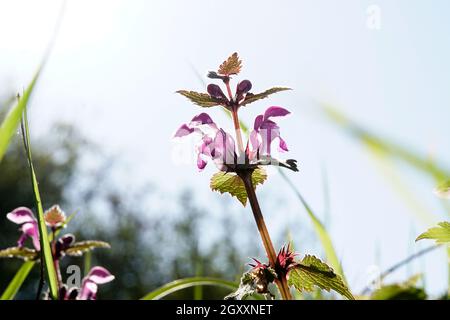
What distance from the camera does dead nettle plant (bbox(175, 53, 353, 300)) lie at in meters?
0.63

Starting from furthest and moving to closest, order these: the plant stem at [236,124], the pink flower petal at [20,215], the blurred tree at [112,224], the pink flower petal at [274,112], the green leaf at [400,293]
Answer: the blurred tree at [112,224], the pink flower petal at [20,215], the green leaf at [400,293], the pink flower petal at [274,112], the plant stem at [236,124]

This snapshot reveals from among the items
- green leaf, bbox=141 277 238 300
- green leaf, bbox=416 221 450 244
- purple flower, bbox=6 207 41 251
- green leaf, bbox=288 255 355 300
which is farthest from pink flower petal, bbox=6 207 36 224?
green leaf, bbox=416 221 450 244

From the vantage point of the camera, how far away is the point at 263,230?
2.00ft

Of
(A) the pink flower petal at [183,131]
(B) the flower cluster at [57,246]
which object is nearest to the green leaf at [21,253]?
(B) the flower cluster at [57,246]

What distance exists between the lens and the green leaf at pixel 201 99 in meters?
0.71

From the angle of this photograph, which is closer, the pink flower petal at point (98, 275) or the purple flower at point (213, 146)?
the purple flower at point (213, 146)

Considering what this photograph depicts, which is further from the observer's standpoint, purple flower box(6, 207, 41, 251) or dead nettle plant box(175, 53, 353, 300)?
purple flower box(6, 207, 41, 251)

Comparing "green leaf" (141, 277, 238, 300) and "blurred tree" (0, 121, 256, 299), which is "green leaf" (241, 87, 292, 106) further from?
"blurred tree" (0, 121, 256, 299)

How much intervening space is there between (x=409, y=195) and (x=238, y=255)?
53.5 feet

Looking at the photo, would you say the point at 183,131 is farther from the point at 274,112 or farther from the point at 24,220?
the point at 24,220

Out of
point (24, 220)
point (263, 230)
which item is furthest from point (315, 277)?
point (24, 220)

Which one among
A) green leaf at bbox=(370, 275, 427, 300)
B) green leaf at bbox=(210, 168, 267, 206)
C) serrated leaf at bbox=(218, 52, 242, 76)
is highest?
serrated leaf at bbox=(218, 52, 242, 76)

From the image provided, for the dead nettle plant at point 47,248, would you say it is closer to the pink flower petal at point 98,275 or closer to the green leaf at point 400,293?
the pink flower petal at point 98,275

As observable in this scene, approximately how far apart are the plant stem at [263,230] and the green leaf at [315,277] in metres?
0.02
